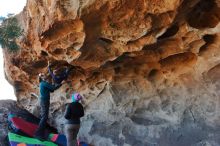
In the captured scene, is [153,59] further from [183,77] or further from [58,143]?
[58,143]

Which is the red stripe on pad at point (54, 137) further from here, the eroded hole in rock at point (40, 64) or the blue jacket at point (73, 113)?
the eroded hole in rock at point (40, 64)

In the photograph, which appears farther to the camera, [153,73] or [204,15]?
[153,73]

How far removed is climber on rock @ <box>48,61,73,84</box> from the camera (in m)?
8.34

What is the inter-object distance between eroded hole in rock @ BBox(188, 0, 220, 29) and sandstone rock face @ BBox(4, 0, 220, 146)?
19 millimetres

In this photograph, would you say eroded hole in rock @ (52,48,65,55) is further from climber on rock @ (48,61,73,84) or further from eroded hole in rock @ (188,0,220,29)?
eroded hole in rock @ (188,0,220,29)

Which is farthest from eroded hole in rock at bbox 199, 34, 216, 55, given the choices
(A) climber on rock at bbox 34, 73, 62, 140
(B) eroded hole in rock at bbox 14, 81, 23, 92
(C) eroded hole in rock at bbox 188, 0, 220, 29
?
(B) eroded hole in rock at bbox 14, 81, 23, 92

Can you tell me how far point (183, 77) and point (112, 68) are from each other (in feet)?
5.27

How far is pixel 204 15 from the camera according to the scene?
6828mm

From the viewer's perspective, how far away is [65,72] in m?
8.66

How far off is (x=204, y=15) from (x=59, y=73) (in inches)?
148

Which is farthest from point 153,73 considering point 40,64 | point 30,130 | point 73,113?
point 30,130

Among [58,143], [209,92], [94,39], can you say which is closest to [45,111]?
[58,143]

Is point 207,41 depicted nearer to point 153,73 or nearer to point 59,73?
point 153,73

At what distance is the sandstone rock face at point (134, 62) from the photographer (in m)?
6.52
